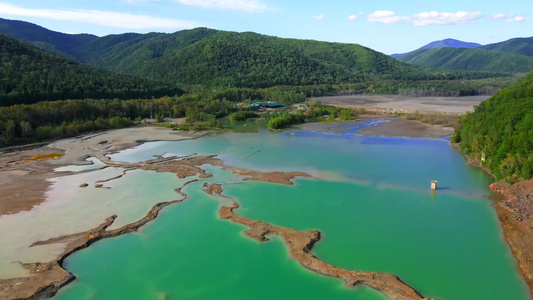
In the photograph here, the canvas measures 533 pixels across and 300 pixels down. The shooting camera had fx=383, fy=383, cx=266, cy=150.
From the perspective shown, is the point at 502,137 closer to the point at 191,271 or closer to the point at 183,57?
the point at 191,271

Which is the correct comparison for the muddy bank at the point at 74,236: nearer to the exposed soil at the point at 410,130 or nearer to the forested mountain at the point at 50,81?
the exposed soil at the point at 410,130

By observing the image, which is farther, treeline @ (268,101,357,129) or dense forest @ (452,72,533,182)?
treeline @ (268,101,357,129)

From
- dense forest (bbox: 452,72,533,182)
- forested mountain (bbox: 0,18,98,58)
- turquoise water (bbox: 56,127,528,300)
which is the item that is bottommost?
turquoise water (bbox: 56,127,528,300)

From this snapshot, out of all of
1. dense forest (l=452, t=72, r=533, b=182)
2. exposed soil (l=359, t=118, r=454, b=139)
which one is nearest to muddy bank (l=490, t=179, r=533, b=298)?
dense forest (l=452, t=72, r=533, b=182)

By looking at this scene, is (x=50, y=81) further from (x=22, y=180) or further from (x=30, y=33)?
(x=30, y=33)

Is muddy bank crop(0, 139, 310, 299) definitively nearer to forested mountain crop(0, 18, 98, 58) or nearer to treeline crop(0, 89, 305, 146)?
treeline crop(0, 89, 305, 146)

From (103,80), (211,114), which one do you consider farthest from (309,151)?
(103,80)
